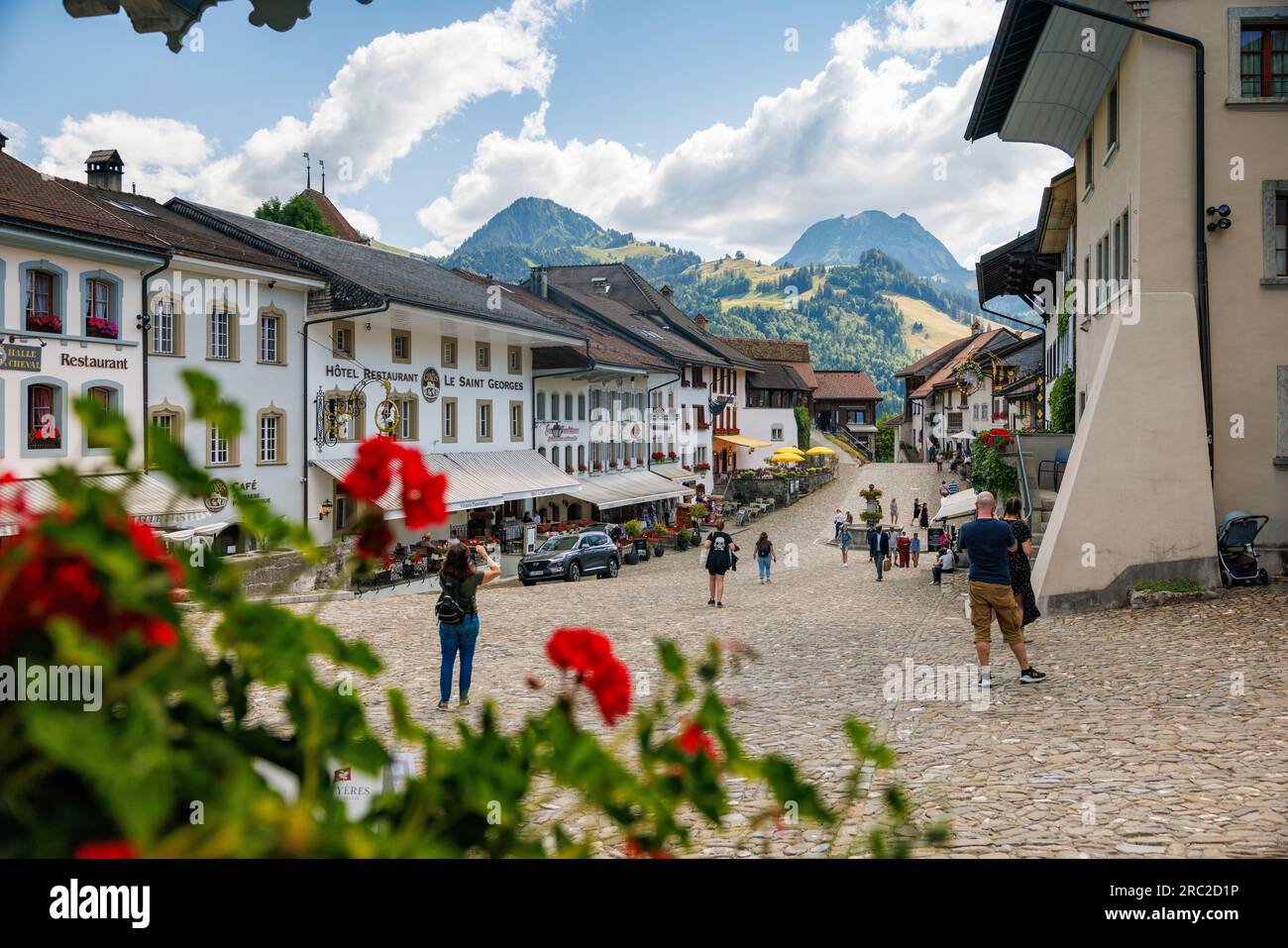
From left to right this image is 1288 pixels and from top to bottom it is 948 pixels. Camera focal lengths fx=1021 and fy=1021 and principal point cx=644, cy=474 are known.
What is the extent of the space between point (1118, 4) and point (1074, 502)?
8135 mm

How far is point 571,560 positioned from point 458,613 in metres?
17.6

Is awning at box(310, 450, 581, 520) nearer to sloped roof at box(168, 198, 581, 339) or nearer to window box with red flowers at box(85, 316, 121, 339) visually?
sloped roof at box(168, 198, 581, 339)

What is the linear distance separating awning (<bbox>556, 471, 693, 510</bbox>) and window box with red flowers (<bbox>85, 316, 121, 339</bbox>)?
19953 millimetres

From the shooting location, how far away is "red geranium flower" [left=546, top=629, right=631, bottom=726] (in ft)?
4.22

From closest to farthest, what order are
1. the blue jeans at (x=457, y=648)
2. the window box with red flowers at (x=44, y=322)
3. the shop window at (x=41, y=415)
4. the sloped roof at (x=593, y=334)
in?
the blue jeans at (x=457, y=648) < the shop window at (x=41, y=415) < the window box with red flowers at (x=44, y=322) < the sloped roof at (x=593, y=334)

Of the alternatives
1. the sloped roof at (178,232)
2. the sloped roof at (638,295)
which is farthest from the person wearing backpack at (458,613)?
the sloped roof at (638,295)

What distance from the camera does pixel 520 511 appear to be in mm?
37000

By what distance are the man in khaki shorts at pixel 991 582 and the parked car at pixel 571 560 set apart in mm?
17656

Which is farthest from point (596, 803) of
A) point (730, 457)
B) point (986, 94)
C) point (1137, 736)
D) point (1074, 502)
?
point (730, 457)

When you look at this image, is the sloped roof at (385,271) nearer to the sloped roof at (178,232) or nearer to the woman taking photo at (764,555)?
the sloped roof at (178,232)

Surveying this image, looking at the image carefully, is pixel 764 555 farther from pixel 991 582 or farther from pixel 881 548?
pixel 991 582

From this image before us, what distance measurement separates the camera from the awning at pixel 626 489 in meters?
39.4

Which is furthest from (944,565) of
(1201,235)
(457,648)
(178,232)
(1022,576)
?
(178,232)
